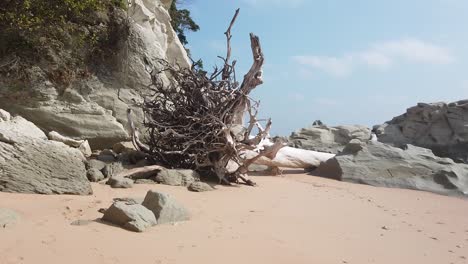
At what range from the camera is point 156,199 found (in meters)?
3.76

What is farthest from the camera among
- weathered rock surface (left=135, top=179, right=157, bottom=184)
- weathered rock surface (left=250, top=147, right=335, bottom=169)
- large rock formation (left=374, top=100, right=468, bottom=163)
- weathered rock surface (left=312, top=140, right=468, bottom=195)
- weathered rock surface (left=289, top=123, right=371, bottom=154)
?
large rock formation (left=374, top=100, right=468, bottom=163)

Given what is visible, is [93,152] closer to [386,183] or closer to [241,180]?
[241,180]

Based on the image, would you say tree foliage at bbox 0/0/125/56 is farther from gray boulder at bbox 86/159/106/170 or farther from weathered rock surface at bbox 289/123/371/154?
weathered rock surface at bbox 289/123/371/154

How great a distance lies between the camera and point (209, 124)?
6.47 metres

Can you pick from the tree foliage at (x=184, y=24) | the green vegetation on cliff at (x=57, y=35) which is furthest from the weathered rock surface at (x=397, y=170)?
the tree foliage at (x=184, y=24)

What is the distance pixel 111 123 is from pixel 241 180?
9.36 ft

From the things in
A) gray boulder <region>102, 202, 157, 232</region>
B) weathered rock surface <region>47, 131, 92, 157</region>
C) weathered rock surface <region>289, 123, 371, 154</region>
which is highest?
weathered rock surface <region>289, 123, 371, 154</region>

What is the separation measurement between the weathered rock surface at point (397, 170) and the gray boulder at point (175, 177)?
352 centimetres

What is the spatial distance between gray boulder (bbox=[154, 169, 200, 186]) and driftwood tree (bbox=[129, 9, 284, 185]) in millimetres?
455

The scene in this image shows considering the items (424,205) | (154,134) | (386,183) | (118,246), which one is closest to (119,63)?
(154,134)

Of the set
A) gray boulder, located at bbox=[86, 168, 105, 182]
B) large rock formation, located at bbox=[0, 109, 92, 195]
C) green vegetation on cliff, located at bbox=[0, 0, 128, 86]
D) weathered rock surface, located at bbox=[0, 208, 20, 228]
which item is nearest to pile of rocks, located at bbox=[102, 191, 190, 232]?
weathered rock surface, located at bbox=[0, 208, 20, 228]

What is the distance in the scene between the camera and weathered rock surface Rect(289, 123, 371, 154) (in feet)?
44.3

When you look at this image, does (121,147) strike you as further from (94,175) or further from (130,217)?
(130,217)

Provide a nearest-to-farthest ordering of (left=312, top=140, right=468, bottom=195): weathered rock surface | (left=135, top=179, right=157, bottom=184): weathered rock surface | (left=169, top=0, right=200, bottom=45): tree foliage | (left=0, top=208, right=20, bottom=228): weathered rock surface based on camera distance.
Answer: (left=0, top=208, right=20, bottom=228): weathered rock surface, (left=135, top=179, right=157, bottom=184): weathered rock surface, (left=312, top=140, right=468, bottom=195): weathered rock surface, (left=169, top=0, right=200, bottom=45): tree foliage
